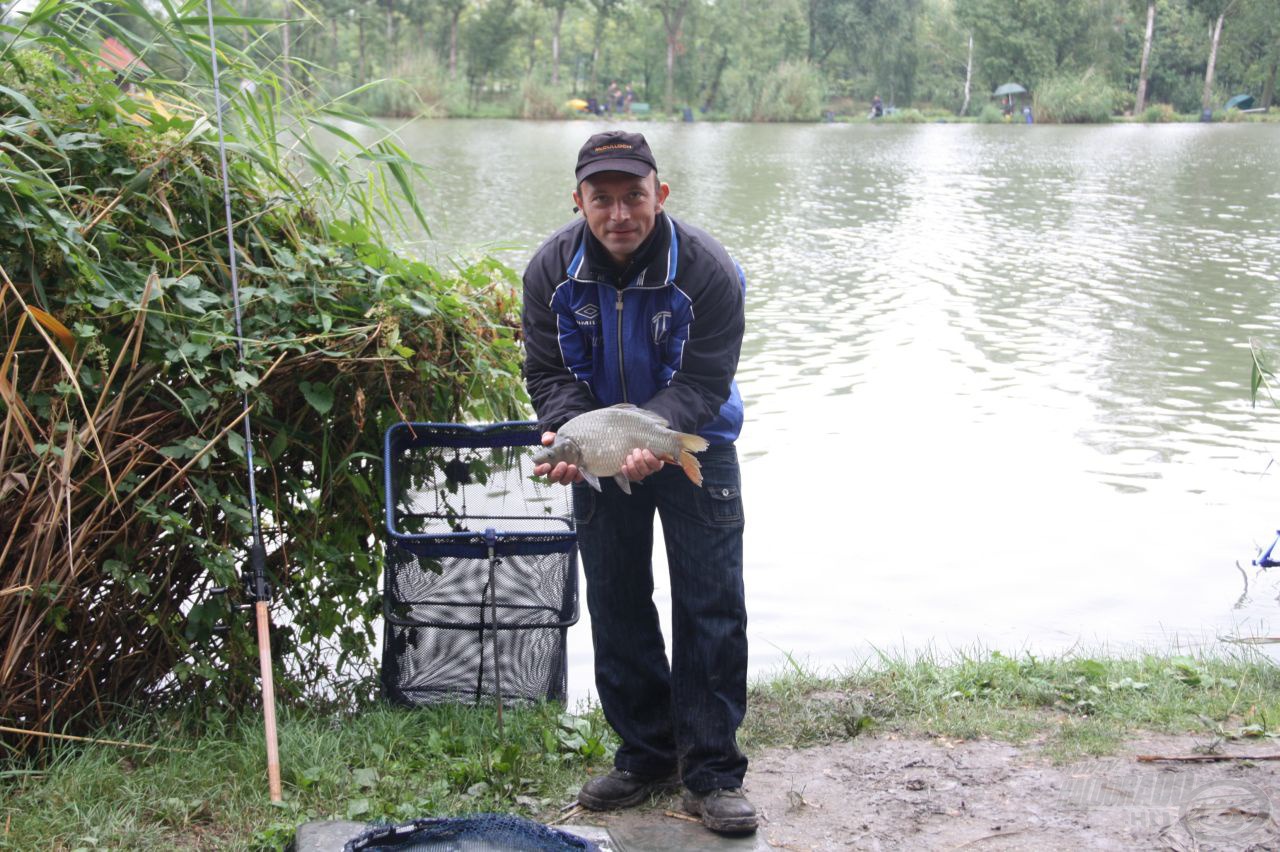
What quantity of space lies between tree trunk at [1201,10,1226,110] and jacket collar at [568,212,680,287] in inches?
2546

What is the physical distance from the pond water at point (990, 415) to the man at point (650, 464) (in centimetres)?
149

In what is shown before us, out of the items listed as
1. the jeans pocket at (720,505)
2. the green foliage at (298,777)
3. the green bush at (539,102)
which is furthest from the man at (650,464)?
the green bush at (539,102)

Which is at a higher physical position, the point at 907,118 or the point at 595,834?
the point at 907,118

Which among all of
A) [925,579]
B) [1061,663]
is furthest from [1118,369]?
[1061,663]

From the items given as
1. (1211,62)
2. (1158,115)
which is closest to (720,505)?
(1158,115)

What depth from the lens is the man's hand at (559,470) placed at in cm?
315

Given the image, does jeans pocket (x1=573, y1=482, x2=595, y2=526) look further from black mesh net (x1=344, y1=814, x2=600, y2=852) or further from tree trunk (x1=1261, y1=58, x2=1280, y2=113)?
tree trunk (x1=1261, y1=58, x2=1280, y2=113)

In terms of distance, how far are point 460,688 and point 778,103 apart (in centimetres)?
5465

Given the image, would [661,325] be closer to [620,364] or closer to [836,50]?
[620,364]

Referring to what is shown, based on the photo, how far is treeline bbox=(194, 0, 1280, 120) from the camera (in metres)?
59.8

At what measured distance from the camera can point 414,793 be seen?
11.3 feet

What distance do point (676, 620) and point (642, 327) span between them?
80 centimetres

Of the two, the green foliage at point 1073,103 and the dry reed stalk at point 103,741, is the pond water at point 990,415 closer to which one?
the dry reed stalk at point 103,741

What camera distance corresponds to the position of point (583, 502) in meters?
3.43
